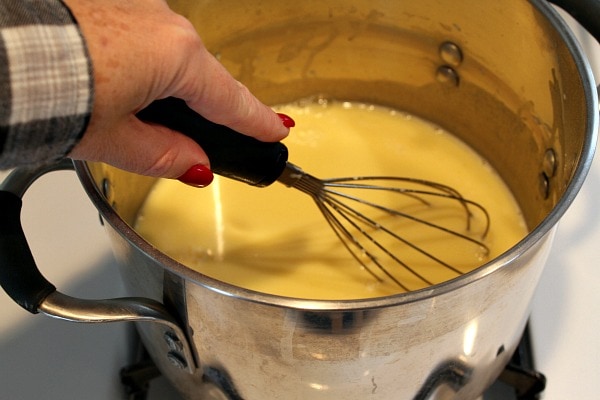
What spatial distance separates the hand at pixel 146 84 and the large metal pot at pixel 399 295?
55mm

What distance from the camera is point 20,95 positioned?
37 centimetres

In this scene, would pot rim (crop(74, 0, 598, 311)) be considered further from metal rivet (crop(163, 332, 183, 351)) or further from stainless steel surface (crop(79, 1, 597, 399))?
metal rivet (crop(163, 332, 183, 351))

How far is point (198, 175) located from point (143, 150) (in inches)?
2.4

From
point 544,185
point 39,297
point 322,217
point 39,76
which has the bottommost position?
point 39,297

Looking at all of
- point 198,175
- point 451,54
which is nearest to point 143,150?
point 198,175

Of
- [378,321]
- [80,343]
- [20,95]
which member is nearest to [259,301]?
[378,321]

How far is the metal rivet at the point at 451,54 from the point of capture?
0.86 meters

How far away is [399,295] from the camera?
1.38ft

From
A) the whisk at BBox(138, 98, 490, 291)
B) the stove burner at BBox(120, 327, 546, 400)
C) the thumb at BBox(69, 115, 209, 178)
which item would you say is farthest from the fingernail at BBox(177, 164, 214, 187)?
the stove burner at BBox(120, 327, 546, 400)

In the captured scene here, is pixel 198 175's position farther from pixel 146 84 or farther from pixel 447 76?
pixel 447 76

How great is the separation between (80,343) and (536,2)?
547mm

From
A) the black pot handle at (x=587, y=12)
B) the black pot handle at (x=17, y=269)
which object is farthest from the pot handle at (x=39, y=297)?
the black pot handle at (x=587, y=12)

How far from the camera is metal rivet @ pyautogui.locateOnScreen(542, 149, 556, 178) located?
2.44ft

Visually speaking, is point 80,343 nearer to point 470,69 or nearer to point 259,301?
point 259,301
